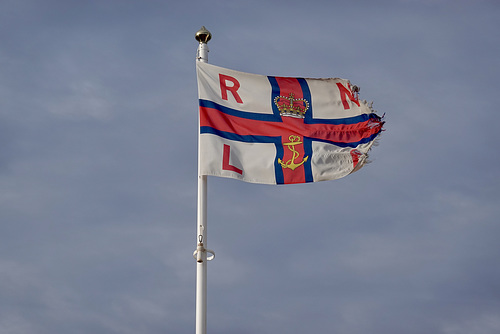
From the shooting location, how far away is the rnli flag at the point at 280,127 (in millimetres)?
19750

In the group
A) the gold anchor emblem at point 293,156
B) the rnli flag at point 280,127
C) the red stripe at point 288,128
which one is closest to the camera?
the rnli flag at point 280,127

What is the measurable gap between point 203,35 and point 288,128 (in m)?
3.33

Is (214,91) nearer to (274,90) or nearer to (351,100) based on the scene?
(274,90)

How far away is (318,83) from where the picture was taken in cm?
2275

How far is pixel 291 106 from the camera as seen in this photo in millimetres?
21844

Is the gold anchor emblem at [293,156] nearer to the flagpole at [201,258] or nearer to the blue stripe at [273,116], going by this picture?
the blue stripe at [273,116]

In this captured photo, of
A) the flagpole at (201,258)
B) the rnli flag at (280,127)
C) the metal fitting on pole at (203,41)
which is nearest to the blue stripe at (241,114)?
the rnli flag at (280,127)

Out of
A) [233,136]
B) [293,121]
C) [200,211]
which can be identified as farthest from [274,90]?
[200,211]

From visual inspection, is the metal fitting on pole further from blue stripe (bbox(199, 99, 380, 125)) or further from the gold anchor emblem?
the gold anchor emblem

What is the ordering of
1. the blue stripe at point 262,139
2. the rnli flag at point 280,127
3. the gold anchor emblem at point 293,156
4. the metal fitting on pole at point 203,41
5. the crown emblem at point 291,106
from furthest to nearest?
the crown emblem at point 291,106 → the metal fitting on pole at point 203,41 → the gold anchor emblem at point 293,156 → the rnli flag at point 280,127 → the blue stripe at point 262,139

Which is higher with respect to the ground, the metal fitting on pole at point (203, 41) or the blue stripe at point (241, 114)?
the metal fitting on pole at point (203, 41)

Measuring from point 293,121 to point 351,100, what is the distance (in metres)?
2.26

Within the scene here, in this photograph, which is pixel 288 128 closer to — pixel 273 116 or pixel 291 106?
pixel 273 116

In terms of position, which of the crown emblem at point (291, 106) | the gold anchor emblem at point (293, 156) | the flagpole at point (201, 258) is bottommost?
the flagpole at point (201, 258)
